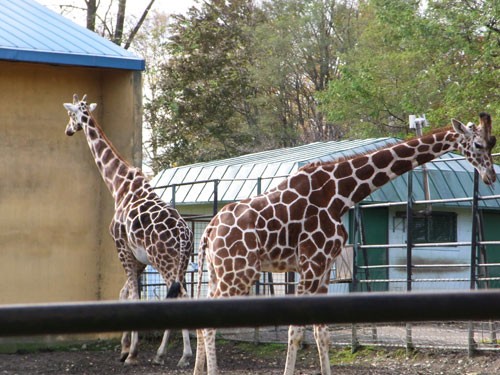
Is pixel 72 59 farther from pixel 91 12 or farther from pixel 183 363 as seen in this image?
pixel 91 12

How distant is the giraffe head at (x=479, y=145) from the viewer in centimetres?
856

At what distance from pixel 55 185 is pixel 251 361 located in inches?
133

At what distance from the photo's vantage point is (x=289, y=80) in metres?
38.3

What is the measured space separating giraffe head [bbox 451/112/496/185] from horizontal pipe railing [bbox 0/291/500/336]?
725 centimetres

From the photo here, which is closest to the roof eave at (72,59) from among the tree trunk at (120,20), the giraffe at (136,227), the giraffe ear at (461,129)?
the giraffe at (136,227)

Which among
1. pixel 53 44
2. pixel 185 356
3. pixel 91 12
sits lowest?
pixel 185 356

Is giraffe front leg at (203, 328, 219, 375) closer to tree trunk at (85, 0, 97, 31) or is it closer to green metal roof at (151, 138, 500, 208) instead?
green metal roof at (151, 138, 500, 208)

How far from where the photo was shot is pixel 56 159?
1182 centimetres

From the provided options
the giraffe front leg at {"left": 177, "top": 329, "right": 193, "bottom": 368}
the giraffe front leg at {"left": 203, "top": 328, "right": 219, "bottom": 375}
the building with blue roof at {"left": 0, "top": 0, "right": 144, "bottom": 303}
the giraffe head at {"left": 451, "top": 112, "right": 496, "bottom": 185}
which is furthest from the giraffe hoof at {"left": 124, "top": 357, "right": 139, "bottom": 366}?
the giraffe head at {"left": 451, "top": 112, "right": 496, "bottom": 185}

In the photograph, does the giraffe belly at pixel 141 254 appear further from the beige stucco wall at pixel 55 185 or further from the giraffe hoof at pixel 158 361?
the beige stucco wall at pixel 55 185

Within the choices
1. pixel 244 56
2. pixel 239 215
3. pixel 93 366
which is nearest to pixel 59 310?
pixel 239 215

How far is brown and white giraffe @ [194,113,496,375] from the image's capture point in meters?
8.23

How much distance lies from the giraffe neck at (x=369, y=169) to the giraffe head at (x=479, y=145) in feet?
0.24

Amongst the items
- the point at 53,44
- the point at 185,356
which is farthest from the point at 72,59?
the point at 185,356
